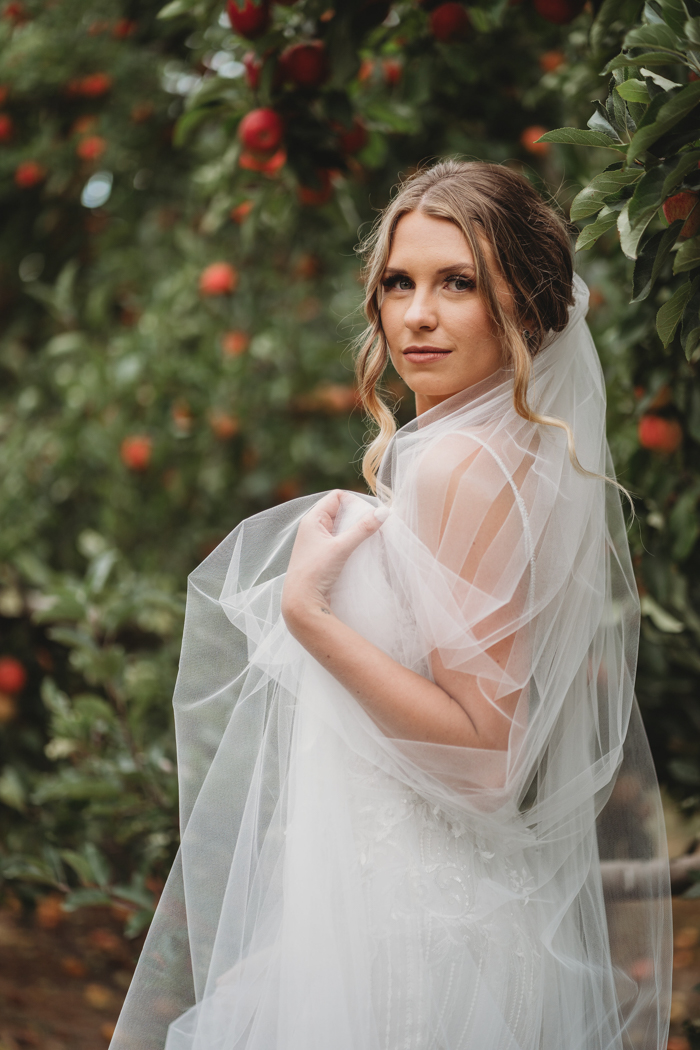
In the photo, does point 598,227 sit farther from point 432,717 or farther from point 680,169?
point 432,717

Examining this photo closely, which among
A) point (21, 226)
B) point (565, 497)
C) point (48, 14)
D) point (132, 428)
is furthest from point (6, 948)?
point (48, 14)

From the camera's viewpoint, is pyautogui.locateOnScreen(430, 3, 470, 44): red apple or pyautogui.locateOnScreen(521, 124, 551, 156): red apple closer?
pyautogui.locateOnScreen(430, 3, 470, 44): red apple

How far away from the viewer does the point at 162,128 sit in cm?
298

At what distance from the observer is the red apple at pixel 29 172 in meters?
2.96

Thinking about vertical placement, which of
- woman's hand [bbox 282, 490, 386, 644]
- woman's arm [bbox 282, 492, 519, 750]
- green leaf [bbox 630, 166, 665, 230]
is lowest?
woman's arm [bbox 282, 492, 519, 750]

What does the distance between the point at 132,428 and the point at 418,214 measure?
1.97m

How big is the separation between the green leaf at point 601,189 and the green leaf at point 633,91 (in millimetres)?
72

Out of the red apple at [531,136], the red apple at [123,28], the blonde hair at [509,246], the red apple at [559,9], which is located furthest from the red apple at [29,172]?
the blonde hair at [509,246]

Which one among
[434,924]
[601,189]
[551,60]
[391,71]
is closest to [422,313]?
[601,189]

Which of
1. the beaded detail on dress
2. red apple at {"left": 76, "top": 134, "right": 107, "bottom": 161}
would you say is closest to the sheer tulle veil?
the beaded detail on dress

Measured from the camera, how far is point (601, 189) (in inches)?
38.4

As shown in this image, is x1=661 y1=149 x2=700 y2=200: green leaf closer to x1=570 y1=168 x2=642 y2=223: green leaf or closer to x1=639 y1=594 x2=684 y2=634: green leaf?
x1=570 y1=168 x2=642 y2=223: green leaf

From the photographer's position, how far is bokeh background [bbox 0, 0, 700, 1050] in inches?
65.6

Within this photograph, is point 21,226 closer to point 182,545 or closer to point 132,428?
point 132,428
